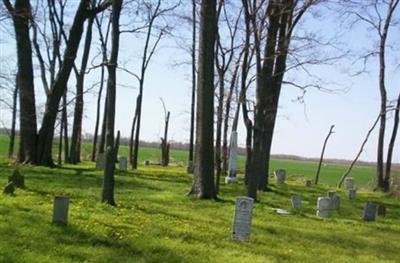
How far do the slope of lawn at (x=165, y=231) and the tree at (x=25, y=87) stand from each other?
19.2ft

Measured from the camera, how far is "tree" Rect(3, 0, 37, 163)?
22.8 metres

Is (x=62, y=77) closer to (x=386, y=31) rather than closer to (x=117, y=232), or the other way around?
(x=117, y=232)

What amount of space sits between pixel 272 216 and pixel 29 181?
21.3 feet

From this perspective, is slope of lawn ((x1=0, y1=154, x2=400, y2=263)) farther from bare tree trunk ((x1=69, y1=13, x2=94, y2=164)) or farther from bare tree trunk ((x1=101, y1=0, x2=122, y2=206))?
bare tree trunk ((x1=69, y1=13, x2=94, y2=164))

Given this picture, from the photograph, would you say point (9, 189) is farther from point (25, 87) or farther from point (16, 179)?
point (25, 87)

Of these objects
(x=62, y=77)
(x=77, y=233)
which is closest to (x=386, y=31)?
(x=62, y=77)

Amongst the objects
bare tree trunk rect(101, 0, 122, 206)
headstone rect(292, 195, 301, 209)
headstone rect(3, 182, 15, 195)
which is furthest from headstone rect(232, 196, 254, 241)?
headstone rect(292, 195, 301, 209)

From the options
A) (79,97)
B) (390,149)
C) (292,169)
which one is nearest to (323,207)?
(390,149)

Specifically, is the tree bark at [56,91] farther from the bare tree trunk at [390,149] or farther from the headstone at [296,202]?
the bare tree trunk at [390,149]

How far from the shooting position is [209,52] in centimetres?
1638

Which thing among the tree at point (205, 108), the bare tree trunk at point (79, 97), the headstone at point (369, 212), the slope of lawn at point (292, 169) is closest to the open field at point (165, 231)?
the headstone at point (369, 212)

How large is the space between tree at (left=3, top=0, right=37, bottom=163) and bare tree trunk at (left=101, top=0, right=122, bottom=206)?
1088 cm

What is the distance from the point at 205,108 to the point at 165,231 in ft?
21.7

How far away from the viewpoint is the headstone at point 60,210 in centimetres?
920
